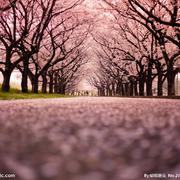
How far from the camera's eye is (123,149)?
1.79m

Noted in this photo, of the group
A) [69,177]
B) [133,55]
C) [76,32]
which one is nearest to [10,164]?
[69,177]

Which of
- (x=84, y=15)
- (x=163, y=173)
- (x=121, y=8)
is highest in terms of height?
(x=84, y=15)

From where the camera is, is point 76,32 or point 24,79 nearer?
point 24,79

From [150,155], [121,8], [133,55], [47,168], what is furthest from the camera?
[133,55]

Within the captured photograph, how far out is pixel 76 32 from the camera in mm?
45188

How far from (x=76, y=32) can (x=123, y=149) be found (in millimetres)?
44072

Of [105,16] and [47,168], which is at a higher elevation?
[105,16]

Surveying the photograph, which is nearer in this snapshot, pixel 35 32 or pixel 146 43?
pixel 35 32

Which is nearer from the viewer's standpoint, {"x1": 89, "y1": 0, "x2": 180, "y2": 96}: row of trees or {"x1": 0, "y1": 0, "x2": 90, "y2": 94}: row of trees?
{"x1": 0, "y1": 0, "x2": 90, "y2": 94}: row of trees

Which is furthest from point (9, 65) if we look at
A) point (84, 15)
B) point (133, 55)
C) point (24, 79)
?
point (133, 55)

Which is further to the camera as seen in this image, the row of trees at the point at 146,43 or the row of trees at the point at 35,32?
the row of trees at the point at 146,43

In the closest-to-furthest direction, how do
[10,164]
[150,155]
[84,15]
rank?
[10,164] < [150,155] < [84,15]

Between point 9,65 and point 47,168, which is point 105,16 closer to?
point 9,65

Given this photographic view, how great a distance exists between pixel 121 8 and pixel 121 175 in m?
25.0
